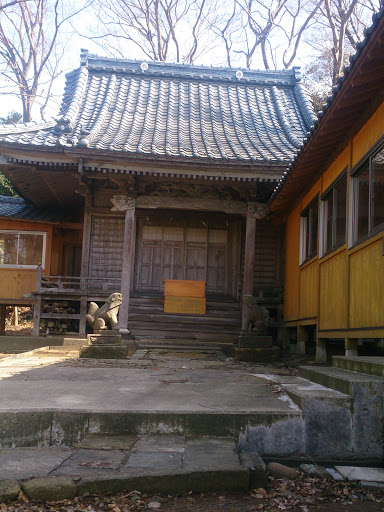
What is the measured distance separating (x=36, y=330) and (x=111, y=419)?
8.48m

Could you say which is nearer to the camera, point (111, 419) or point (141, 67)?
point (111, 419)

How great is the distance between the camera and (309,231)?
978 cm

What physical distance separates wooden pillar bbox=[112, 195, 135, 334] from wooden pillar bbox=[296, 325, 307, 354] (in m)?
3.67

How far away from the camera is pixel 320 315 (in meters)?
8.12

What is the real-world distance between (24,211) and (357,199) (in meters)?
10.3

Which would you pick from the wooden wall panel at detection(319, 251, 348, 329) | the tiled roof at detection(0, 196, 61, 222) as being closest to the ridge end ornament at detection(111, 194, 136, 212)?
the tiled roof at detection(0, 196, 61, 222)

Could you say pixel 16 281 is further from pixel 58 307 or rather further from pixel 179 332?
pixel 179 332

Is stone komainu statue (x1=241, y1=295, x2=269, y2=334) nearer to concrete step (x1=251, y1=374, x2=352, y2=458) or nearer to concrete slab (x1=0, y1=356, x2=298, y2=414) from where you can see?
concrete slab (x1=0, y1=356, x2=298, y2=414)

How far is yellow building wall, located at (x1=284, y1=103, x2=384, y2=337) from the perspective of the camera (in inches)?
219

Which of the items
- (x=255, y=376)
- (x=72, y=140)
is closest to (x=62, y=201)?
(x=72, y=140)

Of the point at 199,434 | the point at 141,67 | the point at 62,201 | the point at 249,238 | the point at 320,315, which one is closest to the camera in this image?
the point at 199,434

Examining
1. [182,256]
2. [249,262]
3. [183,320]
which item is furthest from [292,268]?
[182,256]

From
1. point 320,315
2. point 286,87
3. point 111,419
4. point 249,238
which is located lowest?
point 111,419

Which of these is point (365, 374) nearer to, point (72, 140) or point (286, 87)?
point (72, 140)
